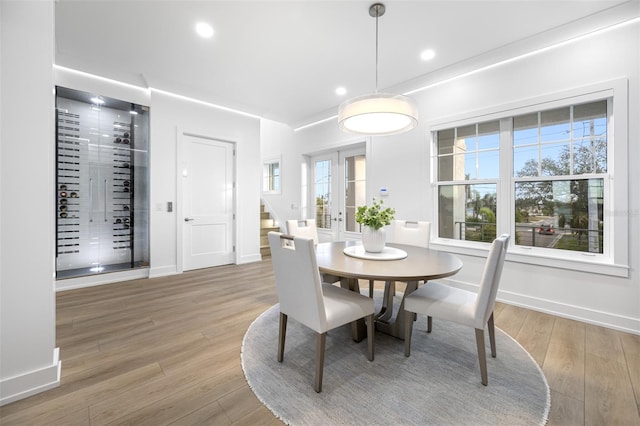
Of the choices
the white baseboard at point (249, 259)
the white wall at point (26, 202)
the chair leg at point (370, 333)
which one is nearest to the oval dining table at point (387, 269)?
the chair leg at point (370, 333)

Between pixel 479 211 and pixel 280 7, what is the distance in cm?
318

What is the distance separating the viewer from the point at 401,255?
2.17 m

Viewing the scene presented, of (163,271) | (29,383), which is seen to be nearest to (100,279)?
(163,271)

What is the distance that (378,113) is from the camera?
204cm

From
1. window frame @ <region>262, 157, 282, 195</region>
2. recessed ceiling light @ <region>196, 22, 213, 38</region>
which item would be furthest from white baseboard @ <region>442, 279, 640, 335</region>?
window frame @ <region>262, 157, 282, 195</region>

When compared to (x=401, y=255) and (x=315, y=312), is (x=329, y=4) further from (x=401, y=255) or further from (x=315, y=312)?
(x=315, y=312)

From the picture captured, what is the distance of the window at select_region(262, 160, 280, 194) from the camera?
661 centimetres

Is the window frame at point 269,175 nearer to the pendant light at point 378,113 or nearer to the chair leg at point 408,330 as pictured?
the pendant light at point 378,113

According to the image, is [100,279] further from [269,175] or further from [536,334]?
[536,334]

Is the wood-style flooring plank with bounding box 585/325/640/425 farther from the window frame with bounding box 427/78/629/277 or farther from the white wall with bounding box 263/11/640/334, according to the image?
the window frame with bounding box 427/78/629/277

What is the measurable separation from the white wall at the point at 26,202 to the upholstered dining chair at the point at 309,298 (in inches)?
53.5

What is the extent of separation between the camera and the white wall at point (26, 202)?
57.8 inches

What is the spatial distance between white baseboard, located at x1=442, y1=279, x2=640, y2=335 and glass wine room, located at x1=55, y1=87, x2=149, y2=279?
16.2ft

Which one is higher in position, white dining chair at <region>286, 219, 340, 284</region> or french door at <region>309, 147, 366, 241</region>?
french door at <region>309, 147, 366, 241</region>
